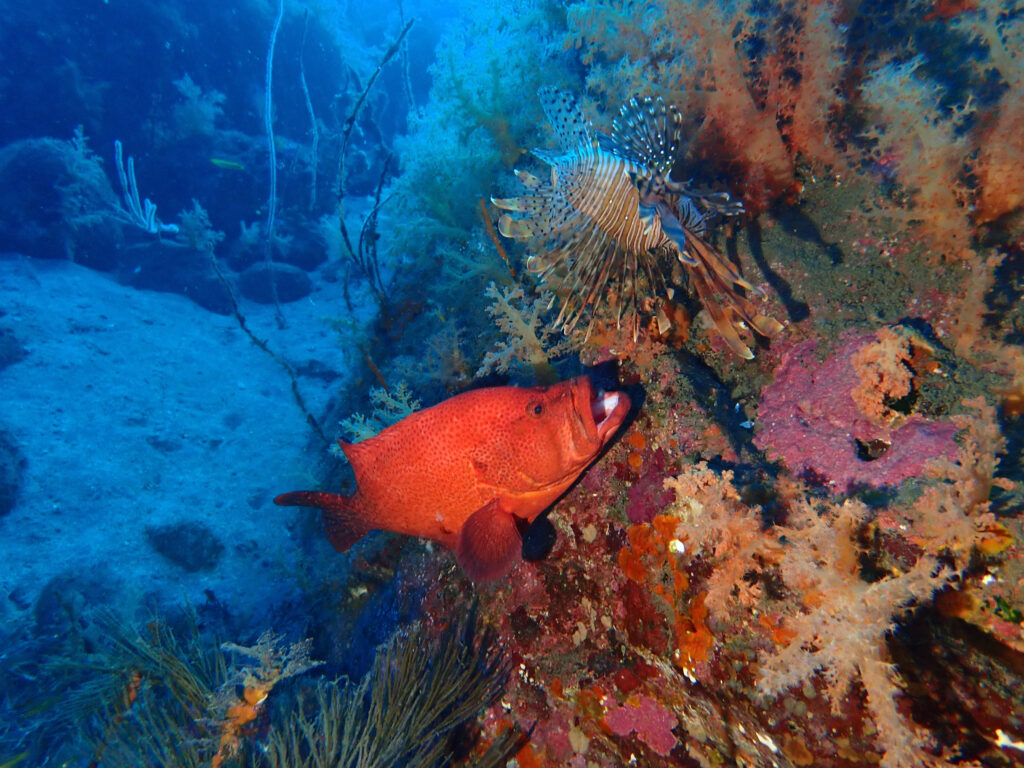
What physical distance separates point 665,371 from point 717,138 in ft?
6.20

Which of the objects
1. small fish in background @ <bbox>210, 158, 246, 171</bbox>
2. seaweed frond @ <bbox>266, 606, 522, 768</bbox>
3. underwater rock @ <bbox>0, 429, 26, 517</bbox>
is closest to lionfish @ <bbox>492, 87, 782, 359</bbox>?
seaweed frond @ <bbox>266, 606, 522, 768</bbox>

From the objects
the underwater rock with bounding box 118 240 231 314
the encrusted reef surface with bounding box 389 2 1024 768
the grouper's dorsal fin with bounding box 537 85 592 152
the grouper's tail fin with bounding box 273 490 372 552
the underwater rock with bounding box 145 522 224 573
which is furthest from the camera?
the underwater rock with bounding box 118 240 231 314

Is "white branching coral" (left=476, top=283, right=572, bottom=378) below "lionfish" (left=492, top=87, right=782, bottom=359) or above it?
below

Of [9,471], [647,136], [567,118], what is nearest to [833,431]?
[647,136]

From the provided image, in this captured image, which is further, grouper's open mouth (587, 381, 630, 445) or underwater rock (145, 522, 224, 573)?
underwater rock (145, 522, 224, 573)

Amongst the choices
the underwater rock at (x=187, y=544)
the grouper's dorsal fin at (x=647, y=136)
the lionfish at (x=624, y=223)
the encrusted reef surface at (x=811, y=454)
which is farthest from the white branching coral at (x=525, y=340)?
the underwater rock at (x=187, y=544)

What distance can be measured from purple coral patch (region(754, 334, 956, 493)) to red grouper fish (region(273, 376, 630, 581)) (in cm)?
86

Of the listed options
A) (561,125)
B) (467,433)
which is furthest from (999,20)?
(467,433)

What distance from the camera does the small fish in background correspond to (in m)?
15.4

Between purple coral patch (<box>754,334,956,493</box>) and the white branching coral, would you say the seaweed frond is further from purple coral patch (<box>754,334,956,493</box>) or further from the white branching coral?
purple coral patch (<box>754,334,956,493</box>)

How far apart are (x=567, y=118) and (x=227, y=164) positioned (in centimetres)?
1747

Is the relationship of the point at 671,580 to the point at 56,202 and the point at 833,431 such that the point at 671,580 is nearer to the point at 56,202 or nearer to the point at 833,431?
the point at 833,431

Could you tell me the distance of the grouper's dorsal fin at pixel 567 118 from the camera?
274cm

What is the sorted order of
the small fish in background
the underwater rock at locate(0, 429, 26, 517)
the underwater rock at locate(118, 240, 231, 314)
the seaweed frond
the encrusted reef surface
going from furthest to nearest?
the small fish in background
the underwater rock at locate(118, 240, 231, 314)
the underwater rock at locate(0, 429, 26, 517)
the seaweed frond
the encrusted reef surface
